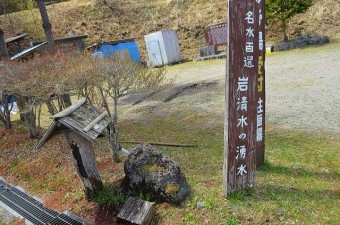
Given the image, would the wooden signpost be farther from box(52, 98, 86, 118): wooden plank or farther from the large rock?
box(52, 98, 86, 118): wooden plank

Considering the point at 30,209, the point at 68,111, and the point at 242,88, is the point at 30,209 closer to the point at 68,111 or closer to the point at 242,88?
the point at 68,111

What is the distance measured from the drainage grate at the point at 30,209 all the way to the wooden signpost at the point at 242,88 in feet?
8.63

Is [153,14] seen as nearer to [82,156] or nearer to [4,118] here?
[4,118]

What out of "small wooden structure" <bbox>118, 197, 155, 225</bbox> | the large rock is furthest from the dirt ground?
"small wooden structure" <bbox>118, 197, 155, 225</bbox>

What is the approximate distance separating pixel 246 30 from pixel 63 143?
18.1 feet

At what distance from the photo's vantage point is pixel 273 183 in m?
5.05

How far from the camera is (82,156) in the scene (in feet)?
16.1

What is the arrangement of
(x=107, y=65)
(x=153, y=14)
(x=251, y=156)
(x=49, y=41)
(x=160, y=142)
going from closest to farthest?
(x=251, y=156)
(x=107, y=65)
(x=160, y=142)
(x=49, y=41)
(x=153, y=14)

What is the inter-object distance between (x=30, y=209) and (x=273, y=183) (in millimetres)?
4282

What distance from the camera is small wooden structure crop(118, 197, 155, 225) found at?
14.3 ft

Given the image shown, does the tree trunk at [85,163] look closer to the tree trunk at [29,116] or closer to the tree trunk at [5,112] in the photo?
the tree trunk at [29,116]

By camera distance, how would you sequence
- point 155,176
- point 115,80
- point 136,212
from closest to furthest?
1. point 136,212
2. point 155,176
3. point 115,80

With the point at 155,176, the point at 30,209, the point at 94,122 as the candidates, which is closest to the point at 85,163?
the point at 94,122

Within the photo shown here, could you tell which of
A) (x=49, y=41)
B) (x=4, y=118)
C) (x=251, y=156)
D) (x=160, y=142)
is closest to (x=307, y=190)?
(x=251, y=156)
